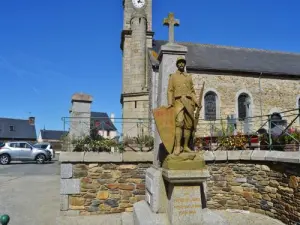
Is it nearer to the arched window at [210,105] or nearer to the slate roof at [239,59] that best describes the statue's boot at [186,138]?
the slate roof at [239,59]

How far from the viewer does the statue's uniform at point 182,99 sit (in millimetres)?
3912

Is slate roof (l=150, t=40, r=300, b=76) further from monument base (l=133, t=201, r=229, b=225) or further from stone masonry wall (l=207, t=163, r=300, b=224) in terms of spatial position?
monument base (l=133, t=201, r=229, b=225)

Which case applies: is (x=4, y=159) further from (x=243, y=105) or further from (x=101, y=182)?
(x=243, y=105)

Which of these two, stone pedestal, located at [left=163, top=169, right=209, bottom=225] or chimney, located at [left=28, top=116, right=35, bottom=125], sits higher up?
chimney, located at [left=28, top=116, right=35, bottom=125]

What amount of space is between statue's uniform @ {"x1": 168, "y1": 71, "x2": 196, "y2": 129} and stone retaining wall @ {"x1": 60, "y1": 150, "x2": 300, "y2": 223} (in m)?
2.70

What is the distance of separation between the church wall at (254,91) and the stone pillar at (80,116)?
8.58 meters

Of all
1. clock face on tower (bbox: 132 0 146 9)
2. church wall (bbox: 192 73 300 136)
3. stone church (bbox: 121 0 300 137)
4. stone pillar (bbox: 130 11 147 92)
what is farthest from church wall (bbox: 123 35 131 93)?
church wall (bbox: 192 73 300 136)

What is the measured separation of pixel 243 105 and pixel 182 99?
13.0 metres

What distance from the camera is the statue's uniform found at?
391 cm

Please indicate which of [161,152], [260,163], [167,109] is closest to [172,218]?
[161,152]

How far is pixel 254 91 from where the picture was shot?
15.7 metres

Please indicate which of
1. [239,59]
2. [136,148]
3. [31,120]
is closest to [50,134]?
[31,120]

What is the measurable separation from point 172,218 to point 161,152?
1.16m

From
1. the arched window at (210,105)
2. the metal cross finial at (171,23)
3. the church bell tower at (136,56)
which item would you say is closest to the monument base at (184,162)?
the metal cross finial at (171,23)
